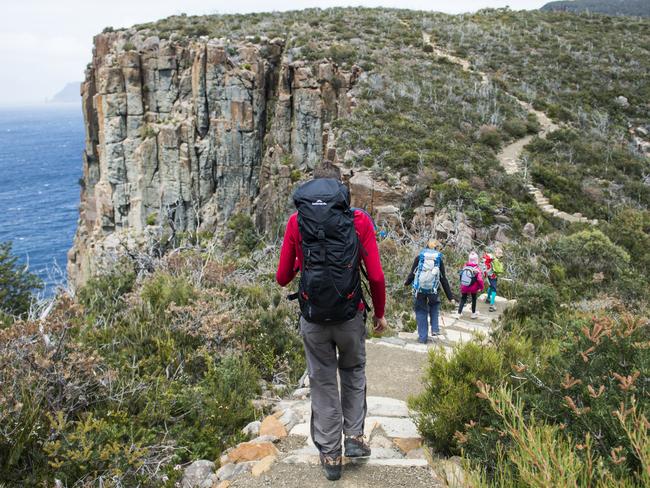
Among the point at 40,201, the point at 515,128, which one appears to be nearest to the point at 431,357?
the point at 515,128

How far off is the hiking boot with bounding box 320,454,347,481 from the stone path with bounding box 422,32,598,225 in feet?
55.3

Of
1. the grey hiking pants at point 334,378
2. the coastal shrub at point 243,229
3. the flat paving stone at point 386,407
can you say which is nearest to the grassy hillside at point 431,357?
the flat paving stone at point 386,407

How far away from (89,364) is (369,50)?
29.2m

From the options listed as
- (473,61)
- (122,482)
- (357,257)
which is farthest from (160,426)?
(473,61)

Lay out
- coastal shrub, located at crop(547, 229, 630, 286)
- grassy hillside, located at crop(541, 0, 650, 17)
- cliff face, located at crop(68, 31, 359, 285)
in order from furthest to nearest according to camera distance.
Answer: grassy hillside, located at crop(541, 0, 650, 17)
cliff face, located at crop(68, 31, 359, 285)
coastal shrub, located at crop(547, 229, 630, 286)

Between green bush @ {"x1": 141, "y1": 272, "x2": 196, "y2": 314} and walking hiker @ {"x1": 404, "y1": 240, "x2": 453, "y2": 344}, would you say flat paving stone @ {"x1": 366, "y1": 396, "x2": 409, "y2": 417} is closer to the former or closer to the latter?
walking hiker @ {"x1": 404, "y1": 240, "x2": 453, "y2": 344}

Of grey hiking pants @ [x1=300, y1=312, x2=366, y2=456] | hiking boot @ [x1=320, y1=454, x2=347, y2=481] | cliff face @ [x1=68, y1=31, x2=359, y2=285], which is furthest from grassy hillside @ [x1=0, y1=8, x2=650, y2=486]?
cliff face @ [x1=68, y1=31, x2=359, y2=285]

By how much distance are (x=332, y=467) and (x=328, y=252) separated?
4.69 ft

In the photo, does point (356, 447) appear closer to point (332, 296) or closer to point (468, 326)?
point (332, 296)

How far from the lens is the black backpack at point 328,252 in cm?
318

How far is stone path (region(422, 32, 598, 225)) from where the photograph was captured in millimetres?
19025

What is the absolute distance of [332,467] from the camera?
338 centimetres

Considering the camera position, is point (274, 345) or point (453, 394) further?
point (274, 345)

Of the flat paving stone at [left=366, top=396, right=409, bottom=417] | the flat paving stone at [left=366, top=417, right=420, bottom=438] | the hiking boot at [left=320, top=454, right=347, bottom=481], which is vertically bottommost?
the flat paving stone at [left=366, top=396, right=409, bottom=417]
